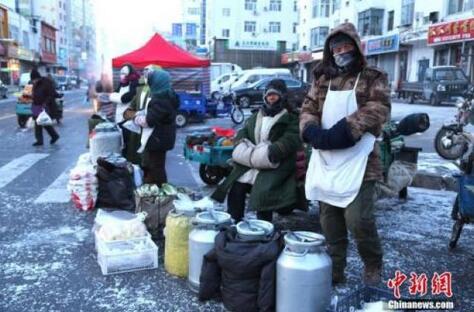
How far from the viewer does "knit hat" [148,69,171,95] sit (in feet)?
19.1

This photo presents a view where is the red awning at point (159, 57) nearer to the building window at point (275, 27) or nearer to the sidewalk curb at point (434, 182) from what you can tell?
the sidewalk curb at point (434, 182)

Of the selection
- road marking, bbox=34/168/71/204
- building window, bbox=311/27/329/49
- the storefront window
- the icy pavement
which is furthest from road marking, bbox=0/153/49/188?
building window, bbox=311/27/329/49

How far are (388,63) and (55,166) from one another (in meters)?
35.1

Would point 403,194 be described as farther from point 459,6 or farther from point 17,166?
point 459,6

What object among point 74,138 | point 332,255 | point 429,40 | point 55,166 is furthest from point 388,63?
point 332,255

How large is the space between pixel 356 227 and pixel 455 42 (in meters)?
29.4

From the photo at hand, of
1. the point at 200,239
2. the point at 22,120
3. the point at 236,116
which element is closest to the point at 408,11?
the point at 236,116

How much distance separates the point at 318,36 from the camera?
53.3m

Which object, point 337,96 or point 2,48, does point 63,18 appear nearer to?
point 2,48

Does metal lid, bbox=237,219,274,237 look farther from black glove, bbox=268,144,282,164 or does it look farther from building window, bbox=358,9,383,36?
building window, bbox=358,9,383,36

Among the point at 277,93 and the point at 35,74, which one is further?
the point at 35,74

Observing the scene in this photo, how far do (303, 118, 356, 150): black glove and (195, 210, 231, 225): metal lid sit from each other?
2.97 feet

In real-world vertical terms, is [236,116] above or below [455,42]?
below

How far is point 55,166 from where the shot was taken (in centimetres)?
905
